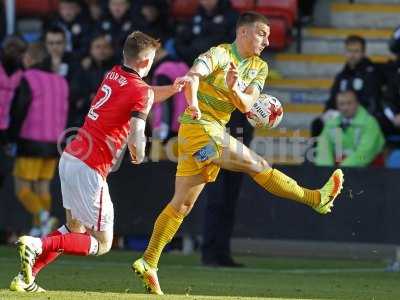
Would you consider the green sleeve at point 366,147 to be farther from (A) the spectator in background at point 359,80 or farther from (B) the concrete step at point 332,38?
(B) the concrete step at point 332,38

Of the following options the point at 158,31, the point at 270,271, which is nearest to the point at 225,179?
the point at 270,271

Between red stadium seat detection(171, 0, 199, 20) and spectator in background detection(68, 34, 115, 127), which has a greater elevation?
red stadium seat detection(171, 0, 199, 20)

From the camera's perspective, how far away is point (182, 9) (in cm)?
1856

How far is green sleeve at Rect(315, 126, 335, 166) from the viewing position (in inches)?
602

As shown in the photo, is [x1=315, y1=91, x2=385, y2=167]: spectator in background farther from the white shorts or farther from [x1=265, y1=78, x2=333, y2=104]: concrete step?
the white shorts

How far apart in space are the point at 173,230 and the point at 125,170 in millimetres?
4657

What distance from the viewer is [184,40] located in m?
17.0

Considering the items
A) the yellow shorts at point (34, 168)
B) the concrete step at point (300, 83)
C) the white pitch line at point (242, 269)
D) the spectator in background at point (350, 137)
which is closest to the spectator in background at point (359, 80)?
the spectator in background at point (350, 137)

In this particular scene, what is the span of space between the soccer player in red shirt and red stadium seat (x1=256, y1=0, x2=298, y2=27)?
307 inches

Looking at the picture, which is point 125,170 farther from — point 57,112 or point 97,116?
point 97,116

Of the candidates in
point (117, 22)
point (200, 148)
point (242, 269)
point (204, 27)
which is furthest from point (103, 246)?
point (117, 22)

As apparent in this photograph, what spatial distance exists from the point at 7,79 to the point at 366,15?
544cm

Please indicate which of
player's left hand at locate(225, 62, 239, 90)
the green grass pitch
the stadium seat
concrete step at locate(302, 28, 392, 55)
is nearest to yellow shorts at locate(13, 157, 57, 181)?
the green grass pitch

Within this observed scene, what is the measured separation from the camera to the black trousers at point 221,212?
13672 mm
